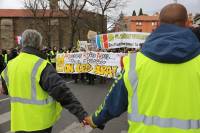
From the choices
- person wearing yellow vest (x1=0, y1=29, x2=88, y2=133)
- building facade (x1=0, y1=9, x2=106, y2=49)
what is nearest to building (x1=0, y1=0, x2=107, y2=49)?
building facade (x1=0, y1=9, x2=106, y2=49)

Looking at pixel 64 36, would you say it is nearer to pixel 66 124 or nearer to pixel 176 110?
pixel 66 124

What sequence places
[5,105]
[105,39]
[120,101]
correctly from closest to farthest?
[120,101] → [5,105] → [105,39]

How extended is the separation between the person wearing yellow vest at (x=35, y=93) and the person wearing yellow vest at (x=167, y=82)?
4.71 ft

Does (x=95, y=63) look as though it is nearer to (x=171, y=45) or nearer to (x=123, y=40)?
(x=123, y=40)

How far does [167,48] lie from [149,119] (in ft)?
1.56

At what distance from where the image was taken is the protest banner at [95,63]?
829 inches

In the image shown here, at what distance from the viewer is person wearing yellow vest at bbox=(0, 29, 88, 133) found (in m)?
4.57

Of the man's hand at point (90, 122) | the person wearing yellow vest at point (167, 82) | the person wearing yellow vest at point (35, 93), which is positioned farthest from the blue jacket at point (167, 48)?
the person wearing yellow vest at point (35, 93)

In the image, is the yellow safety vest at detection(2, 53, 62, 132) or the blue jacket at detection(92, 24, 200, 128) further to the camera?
the yellow safety vest at detection(2, 53, 62, 132)

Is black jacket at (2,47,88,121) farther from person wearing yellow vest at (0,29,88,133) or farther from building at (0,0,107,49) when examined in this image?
building at (0,0,107,49)

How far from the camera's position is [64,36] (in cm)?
9650

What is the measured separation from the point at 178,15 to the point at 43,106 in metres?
1.96

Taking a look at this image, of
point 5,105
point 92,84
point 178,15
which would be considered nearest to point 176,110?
point 178,15

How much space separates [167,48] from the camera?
302 centimetres
